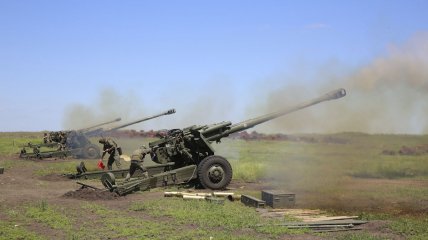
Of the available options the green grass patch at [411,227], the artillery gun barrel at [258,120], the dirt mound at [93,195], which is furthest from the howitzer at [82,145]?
the green grass patch at [411,227]

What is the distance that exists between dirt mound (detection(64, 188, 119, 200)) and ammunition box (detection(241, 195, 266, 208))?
10.5 feet

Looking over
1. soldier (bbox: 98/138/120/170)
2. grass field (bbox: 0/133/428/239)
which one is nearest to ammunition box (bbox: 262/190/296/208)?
grass field (bbox: 0/133/428/239)

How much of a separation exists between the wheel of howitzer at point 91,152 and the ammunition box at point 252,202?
1678 cm

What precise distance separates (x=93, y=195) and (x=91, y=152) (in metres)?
15.5

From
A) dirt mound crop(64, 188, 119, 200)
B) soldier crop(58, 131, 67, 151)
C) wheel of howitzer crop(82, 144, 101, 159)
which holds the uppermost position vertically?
soldier crop(58, 131, 67, 151)

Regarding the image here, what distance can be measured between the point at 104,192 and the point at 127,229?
13.6 feet

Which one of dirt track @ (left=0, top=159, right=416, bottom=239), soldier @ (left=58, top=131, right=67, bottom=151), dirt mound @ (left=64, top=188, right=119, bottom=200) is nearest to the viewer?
dirt track @ (left=0, top=159, right=416, bottom=239)

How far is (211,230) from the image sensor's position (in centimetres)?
899

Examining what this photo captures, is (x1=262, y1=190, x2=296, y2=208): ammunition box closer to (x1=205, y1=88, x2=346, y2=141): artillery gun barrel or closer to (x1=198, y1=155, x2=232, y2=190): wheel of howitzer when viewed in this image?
(x1=198, y1=155, x2=232, y2=190): wheel of howitzer

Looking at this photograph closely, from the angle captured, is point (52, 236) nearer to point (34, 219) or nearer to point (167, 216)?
point (34, 219)

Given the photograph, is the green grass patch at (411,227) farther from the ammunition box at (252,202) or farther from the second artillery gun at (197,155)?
the second artillery gun at (197,155)

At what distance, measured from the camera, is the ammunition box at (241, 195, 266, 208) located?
1155 centimetres

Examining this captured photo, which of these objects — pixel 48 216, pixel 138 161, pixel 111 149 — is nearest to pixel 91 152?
pixel 111 149

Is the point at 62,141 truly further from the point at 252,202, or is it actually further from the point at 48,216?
the point at 252,202
